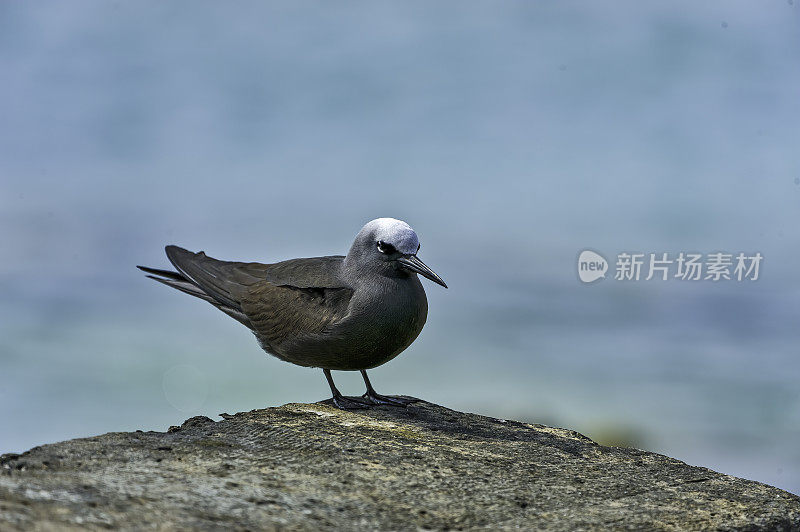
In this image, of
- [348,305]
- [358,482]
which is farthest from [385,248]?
[358,482]

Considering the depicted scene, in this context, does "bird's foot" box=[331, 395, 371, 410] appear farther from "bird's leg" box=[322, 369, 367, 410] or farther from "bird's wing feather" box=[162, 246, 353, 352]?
"bird's wing feather" box=[162, 246, 353, 352]

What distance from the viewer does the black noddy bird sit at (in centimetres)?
563

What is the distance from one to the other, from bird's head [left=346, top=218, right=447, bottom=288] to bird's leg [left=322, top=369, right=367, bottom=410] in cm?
91

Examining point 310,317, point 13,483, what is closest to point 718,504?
point 310,317

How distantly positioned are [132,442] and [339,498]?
1354 millimetres

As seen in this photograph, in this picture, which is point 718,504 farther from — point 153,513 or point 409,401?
point 153,513

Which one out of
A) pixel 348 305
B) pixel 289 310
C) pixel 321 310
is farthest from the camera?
pixel 289 310

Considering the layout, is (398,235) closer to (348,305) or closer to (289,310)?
(348,305)

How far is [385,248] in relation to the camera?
5656 millimetres

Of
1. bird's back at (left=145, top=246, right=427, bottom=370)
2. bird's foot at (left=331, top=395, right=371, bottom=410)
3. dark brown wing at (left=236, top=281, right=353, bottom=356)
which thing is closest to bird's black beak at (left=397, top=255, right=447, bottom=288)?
bird's back at (left=145, top=246, right=427, bottom=370)

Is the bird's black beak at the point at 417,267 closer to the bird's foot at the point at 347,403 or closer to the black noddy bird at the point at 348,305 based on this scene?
the black noddy bird at the point at 348,305

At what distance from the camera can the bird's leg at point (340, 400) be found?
19.5ft

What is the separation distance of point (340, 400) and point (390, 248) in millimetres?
1206

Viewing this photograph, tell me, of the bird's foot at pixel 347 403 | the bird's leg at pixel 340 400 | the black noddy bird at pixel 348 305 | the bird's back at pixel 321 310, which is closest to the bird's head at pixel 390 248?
the black noddy bird at pixel 348 305
